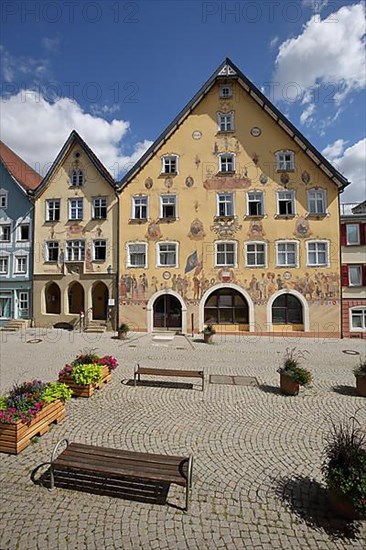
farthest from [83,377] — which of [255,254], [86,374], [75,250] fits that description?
[75,250]

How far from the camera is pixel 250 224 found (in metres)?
22.8

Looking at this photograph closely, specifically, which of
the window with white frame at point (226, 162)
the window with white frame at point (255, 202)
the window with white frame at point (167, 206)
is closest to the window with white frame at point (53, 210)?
the window with white frame at point (167, 206)

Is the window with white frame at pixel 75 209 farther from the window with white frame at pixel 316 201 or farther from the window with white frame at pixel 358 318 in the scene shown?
the window with white frame at pixel 358 318

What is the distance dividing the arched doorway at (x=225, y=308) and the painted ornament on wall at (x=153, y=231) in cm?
592

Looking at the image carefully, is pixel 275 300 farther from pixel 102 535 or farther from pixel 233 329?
pixel 102 535

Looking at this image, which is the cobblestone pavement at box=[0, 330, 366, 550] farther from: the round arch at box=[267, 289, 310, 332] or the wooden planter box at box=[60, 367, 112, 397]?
the round arch at box=[267, 289, 310, 332]

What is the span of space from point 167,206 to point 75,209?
7.64 metres

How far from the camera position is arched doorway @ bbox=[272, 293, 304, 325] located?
22.2 meters

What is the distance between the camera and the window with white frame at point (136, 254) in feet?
77.8

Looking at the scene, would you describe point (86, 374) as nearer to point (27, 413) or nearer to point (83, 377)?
point (83, 377)

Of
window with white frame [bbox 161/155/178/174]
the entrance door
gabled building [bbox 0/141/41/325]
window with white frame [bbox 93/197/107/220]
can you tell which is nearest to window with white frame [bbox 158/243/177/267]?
the entrance door

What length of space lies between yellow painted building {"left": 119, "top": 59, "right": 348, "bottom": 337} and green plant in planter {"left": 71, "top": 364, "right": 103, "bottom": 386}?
44.2 feet

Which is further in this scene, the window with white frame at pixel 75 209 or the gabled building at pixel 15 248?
the gabled building at pixel 15 248

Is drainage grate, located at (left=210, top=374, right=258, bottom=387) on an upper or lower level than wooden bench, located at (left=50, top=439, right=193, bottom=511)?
lower
